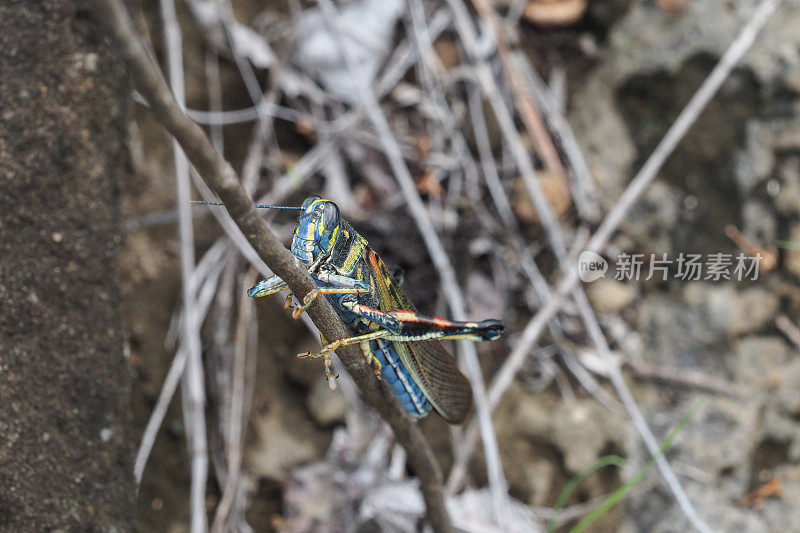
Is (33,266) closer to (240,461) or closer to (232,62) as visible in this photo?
(240,461)

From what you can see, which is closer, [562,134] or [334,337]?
[334,337]

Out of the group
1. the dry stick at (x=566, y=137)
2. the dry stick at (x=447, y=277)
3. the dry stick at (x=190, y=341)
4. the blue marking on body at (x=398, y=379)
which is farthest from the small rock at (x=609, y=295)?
the blue marking on body at (x=398, y=379)

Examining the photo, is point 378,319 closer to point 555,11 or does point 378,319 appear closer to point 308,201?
point 308,201

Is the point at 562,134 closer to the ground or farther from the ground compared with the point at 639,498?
farther from the ground

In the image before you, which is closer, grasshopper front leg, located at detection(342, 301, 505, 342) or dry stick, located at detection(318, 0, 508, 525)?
grasshopper front leg, located at detection(342, 301, 505, 342)

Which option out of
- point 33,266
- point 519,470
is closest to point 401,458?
point 519,470

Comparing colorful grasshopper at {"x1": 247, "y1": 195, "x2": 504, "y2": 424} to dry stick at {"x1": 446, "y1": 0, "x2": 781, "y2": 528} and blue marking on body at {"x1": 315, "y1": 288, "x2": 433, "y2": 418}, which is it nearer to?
blue marking on body at {"x1": 315, "y1": 288, "x2": 433, "y2": 418}

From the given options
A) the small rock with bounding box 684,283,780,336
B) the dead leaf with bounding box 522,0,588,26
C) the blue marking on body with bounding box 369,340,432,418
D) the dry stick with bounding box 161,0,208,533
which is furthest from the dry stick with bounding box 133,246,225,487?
the small rock with bounding box 684,283,780,336
